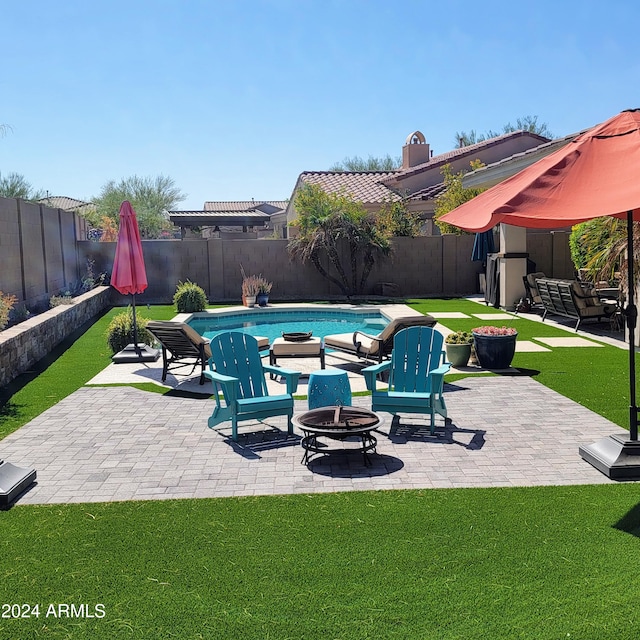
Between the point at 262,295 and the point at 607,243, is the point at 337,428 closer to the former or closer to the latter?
the point at 607,243

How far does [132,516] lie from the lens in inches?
192

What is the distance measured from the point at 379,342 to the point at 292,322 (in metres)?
8.11

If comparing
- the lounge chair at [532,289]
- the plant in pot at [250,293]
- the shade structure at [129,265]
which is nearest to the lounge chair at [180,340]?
the shade structure at [129,265]

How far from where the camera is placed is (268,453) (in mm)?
6398

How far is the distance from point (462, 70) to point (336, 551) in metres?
16.1

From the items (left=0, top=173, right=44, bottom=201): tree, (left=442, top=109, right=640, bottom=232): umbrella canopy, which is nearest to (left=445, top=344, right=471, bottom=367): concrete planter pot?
(left=442, top=109, right=640, bottom=232): umbrella canopy

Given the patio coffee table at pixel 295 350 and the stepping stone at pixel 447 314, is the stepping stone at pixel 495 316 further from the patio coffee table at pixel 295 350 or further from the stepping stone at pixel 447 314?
the patio coffee table at pixel 295 350

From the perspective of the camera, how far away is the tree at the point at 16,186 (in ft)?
102

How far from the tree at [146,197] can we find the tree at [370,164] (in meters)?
13.3

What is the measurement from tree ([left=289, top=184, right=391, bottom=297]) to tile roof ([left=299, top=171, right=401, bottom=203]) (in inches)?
310

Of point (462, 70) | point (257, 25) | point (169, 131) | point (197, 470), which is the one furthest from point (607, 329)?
point (169, 131)

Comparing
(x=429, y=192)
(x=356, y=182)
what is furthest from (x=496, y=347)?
(x=356, y=182)

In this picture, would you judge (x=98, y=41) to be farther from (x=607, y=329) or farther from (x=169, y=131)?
(x=169, y=131)

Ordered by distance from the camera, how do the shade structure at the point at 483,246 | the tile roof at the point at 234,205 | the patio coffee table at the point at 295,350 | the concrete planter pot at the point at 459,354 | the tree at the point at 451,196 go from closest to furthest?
the concrete planter pot at the point at 459,354, the patio coffee table at the point at 295,350, the shade structure at the point at 483,246, the tree at the point at 451,196, the tile roof at the point at 234,205
